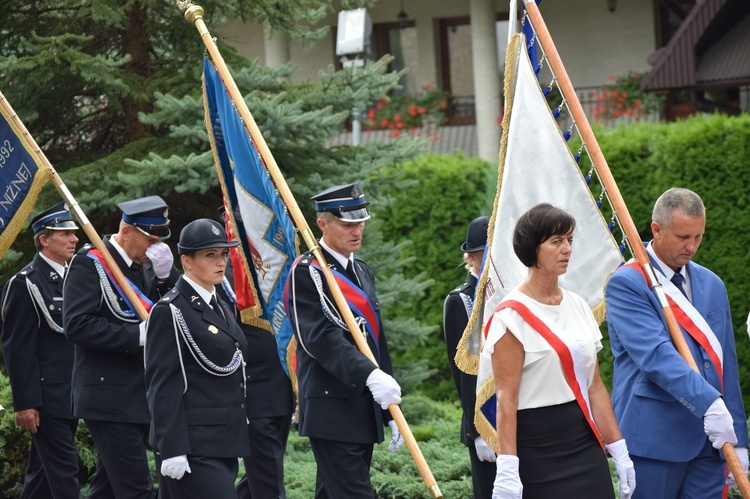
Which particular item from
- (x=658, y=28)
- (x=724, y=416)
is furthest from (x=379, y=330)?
(x=658, y=28)

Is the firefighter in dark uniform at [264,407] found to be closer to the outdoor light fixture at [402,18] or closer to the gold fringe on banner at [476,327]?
the gold fringe on banner at [476,327]

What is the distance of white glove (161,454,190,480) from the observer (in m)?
5.35

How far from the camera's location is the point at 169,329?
5.47 m

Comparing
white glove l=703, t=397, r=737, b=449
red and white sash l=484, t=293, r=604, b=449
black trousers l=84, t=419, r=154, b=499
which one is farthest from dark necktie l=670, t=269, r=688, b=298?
black trousers l=84, t=419, r=154, b=499

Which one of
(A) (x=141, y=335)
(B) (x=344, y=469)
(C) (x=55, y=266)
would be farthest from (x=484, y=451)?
(C) (x=55, y=266)

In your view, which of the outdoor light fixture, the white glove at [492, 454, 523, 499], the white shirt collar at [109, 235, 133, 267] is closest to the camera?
the white glove at [492, 454, 523, 499]

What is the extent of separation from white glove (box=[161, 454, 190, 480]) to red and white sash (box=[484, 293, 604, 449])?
5.77 ft

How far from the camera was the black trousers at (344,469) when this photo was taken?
5801mm

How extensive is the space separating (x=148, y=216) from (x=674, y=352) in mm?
3041

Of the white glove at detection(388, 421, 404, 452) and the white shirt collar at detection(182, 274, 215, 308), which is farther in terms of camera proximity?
the white glove at detection(388, 421, 404, 452)

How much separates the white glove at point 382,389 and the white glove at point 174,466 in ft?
3.09

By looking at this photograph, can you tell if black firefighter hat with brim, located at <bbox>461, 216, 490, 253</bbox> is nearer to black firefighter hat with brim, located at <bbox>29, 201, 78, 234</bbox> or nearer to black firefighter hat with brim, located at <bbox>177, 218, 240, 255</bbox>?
black firefighter hat with brim, located at <bbox>177, 218, 240, 255</bbox>

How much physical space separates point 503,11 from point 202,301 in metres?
15.4

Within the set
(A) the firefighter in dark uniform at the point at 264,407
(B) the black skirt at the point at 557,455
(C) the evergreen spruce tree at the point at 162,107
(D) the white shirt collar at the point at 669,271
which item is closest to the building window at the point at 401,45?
(C) the evergreen spruce tree at the point at 162,107
